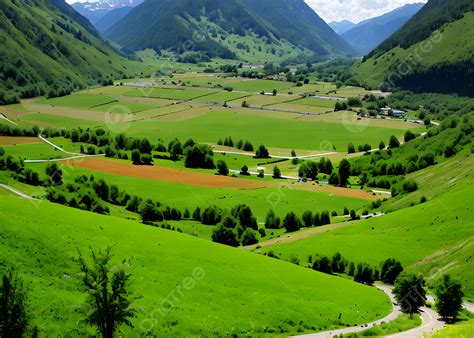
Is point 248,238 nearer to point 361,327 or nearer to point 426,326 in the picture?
point 426,326

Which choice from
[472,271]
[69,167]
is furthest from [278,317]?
[69,167]

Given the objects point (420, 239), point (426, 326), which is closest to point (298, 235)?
point (420, 239)

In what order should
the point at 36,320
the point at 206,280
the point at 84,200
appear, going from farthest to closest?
the point at 84,200, the point at 206,280, the point at 36,320

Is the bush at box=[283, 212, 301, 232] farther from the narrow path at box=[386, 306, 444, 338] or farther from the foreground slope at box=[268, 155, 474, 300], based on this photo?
the narrow path at box=[386, 306, 444, 338]

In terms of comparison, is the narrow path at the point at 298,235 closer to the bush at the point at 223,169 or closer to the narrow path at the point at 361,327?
the narrow path at the point at 361,327

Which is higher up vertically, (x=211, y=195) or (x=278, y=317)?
(x=278, y=317)

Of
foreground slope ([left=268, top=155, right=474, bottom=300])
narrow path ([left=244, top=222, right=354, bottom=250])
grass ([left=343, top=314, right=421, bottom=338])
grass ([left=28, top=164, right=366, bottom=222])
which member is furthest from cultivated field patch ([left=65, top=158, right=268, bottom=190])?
grass ([left=343, top=314, right=421, bottom=338])

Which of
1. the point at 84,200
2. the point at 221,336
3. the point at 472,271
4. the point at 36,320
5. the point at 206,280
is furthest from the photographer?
the point at 84,200

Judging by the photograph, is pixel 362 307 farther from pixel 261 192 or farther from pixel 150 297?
pixel 261 192
